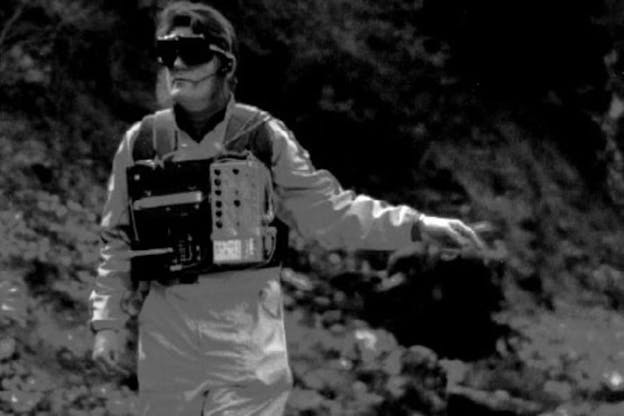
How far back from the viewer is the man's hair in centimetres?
393

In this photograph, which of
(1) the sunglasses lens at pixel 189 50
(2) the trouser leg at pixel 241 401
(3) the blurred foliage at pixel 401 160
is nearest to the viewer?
(2) the trouser leg at pixel 241 401

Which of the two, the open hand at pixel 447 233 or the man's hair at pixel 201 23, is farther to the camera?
the man's hair at pixel 201 23

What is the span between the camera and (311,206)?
13.0ft

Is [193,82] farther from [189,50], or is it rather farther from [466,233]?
[466,233]

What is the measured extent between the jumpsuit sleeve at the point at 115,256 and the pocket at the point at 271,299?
505mm

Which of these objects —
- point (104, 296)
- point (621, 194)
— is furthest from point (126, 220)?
point (621, 194)

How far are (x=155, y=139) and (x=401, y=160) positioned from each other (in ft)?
14.9

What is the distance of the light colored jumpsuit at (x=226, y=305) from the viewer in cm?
379

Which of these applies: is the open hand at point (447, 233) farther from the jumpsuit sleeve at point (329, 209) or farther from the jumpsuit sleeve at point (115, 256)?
the jumpsuit sleeve at point (115, 256)

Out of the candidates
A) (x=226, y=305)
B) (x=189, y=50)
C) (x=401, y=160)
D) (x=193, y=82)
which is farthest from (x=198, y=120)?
(x=401, y=160)

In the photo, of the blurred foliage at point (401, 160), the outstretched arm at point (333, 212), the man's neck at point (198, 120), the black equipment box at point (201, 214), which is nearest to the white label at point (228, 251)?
the black equipment box at point (201, 214)

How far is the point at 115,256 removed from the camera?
3.98 m

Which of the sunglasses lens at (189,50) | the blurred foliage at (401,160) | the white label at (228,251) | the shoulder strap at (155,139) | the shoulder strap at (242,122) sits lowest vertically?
the blurred foliage at (401,160)

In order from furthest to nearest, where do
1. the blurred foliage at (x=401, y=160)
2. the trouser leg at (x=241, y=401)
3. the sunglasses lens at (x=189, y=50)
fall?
the blurred foliage at (x=401, y=160) → the sunglasses lens at (x=189, y=50) → the trouser leg at (x=241, y=401)
